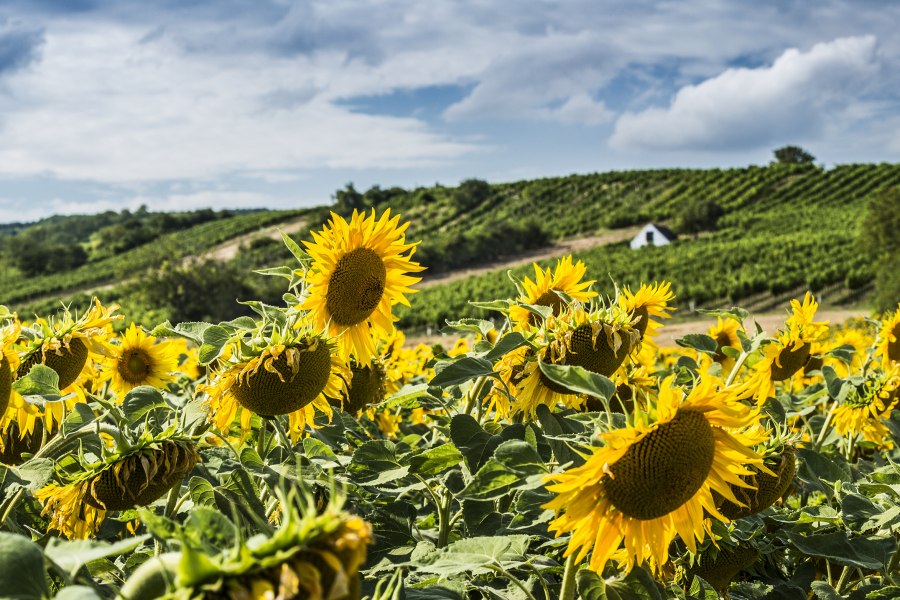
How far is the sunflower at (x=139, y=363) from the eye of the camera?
2756mm

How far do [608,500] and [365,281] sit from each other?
1062mm

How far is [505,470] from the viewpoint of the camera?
1297 millimetres

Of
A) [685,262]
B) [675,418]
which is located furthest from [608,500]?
[685,262]

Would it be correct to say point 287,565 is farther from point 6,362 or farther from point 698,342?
point 698,342

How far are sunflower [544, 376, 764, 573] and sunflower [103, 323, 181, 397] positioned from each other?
76.4 inches

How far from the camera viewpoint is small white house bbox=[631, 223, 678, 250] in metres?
55.6

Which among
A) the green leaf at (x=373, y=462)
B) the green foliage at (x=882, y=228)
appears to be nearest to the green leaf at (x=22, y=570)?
the green leaf at (x=373, y=462)

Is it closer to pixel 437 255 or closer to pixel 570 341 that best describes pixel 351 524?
pixel 570 341

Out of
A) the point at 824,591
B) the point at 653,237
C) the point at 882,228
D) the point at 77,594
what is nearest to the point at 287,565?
the point at 77,594

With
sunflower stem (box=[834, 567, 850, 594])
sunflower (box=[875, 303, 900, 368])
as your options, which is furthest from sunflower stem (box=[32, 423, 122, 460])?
sunflower (box=[875, 303, 900, 368])

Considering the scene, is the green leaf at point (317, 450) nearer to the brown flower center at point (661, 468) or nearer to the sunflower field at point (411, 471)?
the sunflower field at point (411, 471)

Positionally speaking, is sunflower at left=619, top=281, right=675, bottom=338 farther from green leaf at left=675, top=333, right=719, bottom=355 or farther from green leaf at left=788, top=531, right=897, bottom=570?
green leaf at left=788, top=531, right=897, bottom=570

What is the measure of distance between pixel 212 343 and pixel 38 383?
350 millimetres

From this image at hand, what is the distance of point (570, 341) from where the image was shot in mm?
1715
